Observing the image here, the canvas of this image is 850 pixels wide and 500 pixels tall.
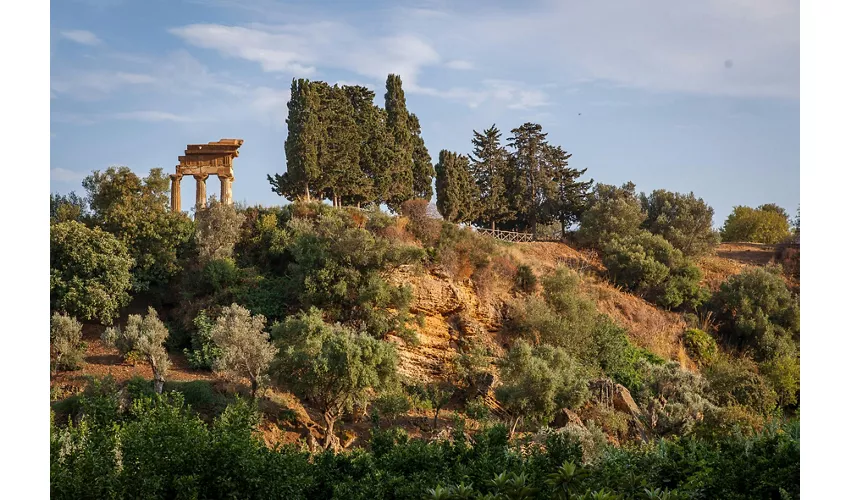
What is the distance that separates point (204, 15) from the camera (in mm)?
10531

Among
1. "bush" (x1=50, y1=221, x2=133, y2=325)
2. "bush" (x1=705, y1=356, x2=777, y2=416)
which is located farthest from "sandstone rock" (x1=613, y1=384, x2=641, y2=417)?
"bush" (x1=50, y1=221, x2=133, y2=325)

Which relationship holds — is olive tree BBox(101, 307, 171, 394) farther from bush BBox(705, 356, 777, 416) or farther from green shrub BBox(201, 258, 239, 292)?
bush BBox(705, 356, 777, 416)

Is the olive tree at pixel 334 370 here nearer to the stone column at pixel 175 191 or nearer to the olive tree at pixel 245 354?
the olive tree at pixel 245 354

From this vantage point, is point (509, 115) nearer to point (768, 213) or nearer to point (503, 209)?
point (503, 209)

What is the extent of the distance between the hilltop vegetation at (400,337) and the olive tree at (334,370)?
0.04m

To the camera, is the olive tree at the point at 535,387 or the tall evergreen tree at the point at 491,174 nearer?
the olive tree at the point at 535,387

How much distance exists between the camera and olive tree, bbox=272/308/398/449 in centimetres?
1067

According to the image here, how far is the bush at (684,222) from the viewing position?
72.8 feet

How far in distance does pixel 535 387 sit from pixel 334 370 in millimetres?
2841

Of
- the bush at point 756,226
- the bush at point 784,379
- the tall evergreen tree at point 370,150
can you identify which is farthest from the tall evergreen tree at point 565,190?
the bush at point 784,379

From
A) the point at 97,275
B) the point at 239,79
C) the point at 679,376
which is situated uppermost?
the point at 239,79

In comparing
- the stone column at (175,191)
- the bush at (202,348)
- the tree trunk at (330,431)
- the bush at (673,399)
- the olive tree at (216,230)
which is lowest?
the tree trunk at (330,431)
